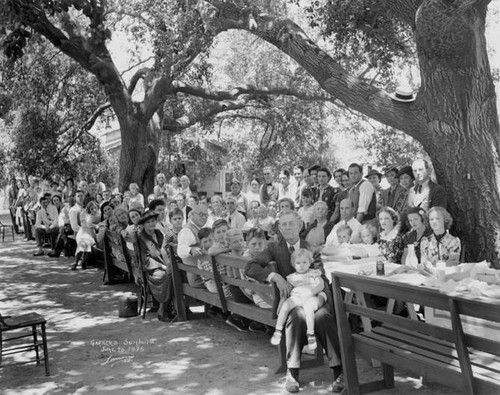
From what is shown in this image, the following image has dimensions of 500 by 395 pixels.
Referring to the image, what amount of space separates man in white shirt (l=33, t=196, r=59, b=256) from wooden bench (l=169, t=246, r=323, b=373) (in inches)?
321

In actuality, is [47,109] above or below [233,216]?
above

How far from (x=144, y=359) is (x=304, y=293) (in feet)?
6.42

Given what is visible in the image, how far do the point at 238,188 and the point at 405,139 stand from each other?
13.4 metres

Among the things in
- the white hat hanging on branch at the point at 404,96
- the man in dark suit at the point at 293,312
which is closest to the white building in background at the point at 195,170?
the white hat hanging on branch at the point at 404,96

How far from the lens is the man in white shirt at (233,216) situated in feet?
34.5

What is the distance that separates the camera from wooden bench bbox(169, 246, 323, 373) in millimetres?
5598

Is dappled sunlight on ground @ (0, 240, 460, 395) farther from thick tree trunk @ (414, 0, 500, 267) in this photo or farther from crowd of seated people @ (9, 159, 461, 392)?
thick tree trunk @ (414, 0, 500, 267)

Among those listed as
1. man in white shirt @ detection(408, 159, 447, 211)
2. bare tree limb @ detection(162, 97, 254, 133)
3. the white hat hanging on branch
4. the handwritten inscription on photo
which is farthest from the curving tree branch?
bare tree limb @ detection(162, 97, 254, 133)

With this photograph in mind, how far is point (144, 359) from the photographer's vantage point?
6129 mm

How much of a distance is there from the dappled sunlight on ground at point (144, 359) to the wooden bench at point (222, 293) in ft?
0.64

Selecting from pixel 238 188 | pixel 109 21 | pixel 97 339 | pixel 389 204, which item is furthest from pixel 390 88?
pixel 97 339

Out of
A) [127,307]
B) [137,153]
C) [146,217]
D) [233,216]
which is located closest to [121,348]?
[127,307]

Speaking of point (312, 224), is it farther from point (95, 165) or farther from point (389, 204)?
point (95, 165)

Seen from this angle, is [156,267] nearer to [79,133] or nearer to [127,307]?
[127,307]
